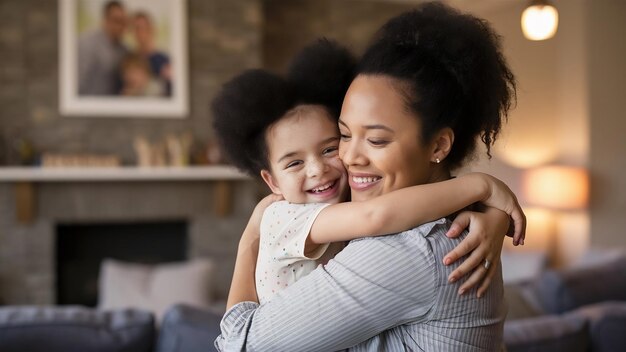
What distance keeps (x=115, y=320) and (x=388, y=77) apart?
114cm

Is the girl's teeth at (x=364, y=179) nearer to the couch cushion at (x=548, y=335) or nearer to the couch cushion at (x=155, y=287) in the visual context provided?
the couch cushion at (x=548, y=335)

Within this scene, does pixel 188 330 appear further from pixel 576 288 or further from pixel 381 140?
pixel 576 288

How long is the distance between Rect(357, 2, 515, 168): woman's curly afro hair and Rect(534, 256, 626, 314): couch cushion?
1.68 meters

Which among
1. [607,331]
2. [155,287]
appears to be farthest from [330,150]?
[155,287]

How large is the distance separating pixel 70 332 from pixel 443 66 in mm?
A: 1246

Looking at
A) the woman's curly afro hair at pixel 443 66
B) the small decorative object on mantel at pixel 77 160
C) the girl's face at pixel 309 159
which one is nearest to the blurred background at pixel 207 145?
the small decorative object on mantel at pixel 77 160

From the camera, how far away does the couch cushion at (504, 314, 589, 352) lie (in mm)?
1740

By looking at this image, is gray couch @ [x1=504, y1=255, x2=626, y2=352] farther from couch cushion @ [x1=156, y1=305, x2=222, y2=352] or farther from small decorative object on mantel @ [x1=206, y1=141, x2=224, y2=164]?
small decorative object on mantel @ [x1=206, y1=141, x2=224, y2=164]

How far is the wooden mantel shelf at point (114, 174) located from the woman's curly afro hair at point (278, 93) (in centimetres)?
380

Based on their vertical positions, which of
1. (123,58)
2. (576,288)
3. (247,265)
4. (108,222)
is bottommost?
(108,222)

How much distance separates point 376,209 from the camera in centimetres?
94

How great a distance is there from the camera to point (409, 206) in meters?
0.94

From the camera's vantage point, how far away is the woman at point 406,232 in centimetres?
91

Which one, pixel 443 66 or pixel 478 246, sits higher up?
pixel 443 66
